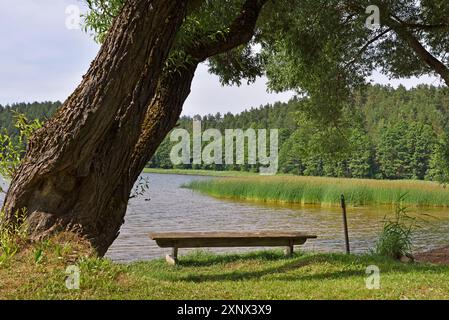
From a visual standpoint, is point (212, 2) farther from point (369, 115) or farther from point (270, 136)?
point (369, 115)

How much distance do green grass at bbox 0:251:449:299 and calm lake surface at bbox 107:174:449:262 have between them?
14.6ft

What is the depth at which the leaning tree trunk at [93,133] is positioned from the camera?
20.9 ft

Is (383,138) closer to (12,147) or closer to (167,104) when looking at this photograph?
(167,104)

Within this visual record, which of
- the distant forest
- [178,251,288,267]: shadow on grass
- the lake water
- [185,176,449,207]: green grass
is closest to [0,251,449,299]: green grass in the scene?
[178,251,288,267]: shadow on grass

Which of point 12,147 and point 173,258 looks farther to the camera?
point 173,258

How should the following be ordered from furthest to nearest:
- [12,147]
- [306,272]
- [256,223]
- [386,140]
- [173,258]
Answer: [386,140]
[256,223]
[173,258]
[306,272]
[12,147]

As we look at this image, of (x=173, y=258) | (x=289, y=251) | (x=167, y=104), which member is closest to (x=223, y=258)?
(x=173, y=258)

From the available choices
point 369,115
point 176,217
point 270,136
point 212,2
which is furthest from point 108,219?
point 369,115

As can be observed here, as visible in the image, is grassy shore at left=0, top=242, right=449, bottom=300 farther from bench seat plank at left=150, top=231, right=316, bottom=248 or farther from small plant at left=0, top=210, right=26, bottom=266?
bench seat plank at left=150, top=231, right=316, bottom=248

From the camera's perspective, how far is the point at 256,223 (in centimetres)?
1920

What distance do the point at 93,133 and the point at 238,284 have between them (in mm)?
2720

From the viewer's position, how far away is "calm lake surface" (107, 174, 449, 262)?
14195 millimetres

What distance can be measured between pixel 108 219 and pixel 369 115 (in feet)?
271

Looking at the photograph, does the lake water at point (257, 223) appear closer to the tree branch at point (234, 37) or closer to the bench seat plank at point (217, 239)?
the bench seat plank at point (217, 239)
